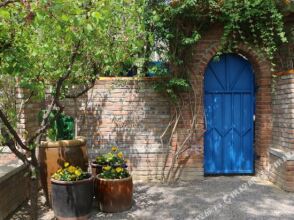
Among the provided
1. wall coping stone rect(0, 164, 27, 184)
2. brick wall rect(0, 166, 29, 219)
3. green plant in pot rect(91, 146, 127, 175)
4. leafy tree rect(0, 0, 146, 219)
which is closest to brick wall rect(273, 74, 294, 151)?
leafy tree rect(0, 0, 146, 219)

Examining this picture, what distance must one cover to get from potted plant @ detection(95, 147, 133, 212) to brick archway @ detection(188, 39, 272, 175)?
1.97m

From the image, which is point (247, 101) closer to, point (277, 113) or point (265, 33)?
point (277, 113)

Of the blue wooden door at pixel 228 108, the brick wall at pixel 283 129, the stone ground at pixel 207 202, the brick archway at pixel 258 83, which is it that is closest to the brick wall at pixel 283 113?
the brick wall at pixel 283 129

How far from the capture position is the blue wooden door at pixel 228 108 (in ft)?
21.7

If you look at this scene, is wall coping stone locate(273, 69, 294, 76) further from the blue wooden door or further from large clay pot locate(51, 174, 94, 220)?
large clay pot locate(51, 174, 94, 220)

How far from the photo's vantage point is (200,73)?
249 inches

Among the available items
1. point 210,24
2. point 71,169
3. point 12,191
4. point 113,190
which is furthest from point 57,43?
point 210,24

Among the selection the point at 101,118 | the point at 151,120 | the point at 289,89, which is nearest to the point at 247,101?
the point at 289,89

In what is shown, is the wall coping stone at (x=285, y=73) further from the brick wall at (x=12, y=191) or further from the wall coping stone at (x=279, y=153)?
the brick wall at (x=12, y=191)

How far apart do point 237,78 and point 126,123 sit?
7.70ft

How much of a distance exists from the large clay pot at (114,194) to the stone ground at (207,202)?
0.33ft

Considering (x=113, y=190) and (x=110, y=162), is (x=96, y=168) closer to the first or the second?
(x=110, y=162)

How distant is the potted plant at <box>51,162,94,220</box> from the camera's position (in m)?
4.50

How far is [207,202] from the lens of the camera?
5.23 metres
